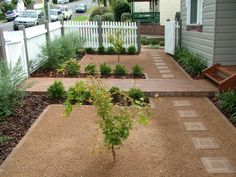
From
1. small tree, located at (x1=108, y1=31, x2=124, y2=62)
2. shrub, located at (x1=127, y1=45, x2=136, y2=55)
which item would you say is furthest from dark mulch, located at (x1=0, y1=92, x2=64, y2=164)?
shrub, located at (x1=127, y1=45, x2=136, y2=55)

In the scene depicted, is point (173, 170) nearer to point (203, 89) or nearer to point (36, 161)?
point (36, 161)

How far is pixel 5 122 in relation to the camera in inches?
231

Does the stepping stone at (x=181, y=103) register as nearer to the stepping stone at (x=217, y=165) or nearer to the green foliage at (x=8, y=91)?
the stepping stone at (x=217, y=165)

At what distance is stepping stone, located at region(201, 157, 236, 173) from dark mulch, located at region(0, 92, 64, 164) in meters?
2.75

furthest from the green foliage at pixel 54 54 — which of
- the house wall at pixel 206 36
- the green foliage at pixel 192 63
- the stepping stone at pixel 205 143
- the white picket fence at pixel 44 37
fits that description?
the stepping stone at pixel 205 143

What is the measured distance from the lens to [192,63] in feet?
33.8

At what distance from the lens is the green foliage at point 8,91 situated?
5938mm

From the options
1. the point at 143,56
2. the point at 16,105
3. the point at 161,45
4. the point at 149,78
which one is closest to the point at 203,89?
the point at 149,78

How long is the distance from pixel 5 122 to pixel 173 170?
10.3ft

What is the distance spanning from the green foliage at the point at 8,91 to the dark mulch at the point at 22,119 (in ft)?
0.46

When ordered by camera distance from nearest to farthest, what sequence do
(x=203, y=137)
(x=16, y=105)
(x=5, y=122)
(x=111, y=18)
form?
1. (x=203, y=137)
2. (x=5, y=122)
3. (x=16, y=105)
4. (x=111, y=18)

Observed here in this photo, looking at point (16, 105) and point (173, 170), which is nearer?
point (173, 170)

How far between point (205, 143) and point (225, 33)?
465cm

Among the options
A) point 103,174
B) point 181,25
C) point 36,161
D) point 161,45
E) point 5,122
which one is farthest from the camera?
point 161,45
